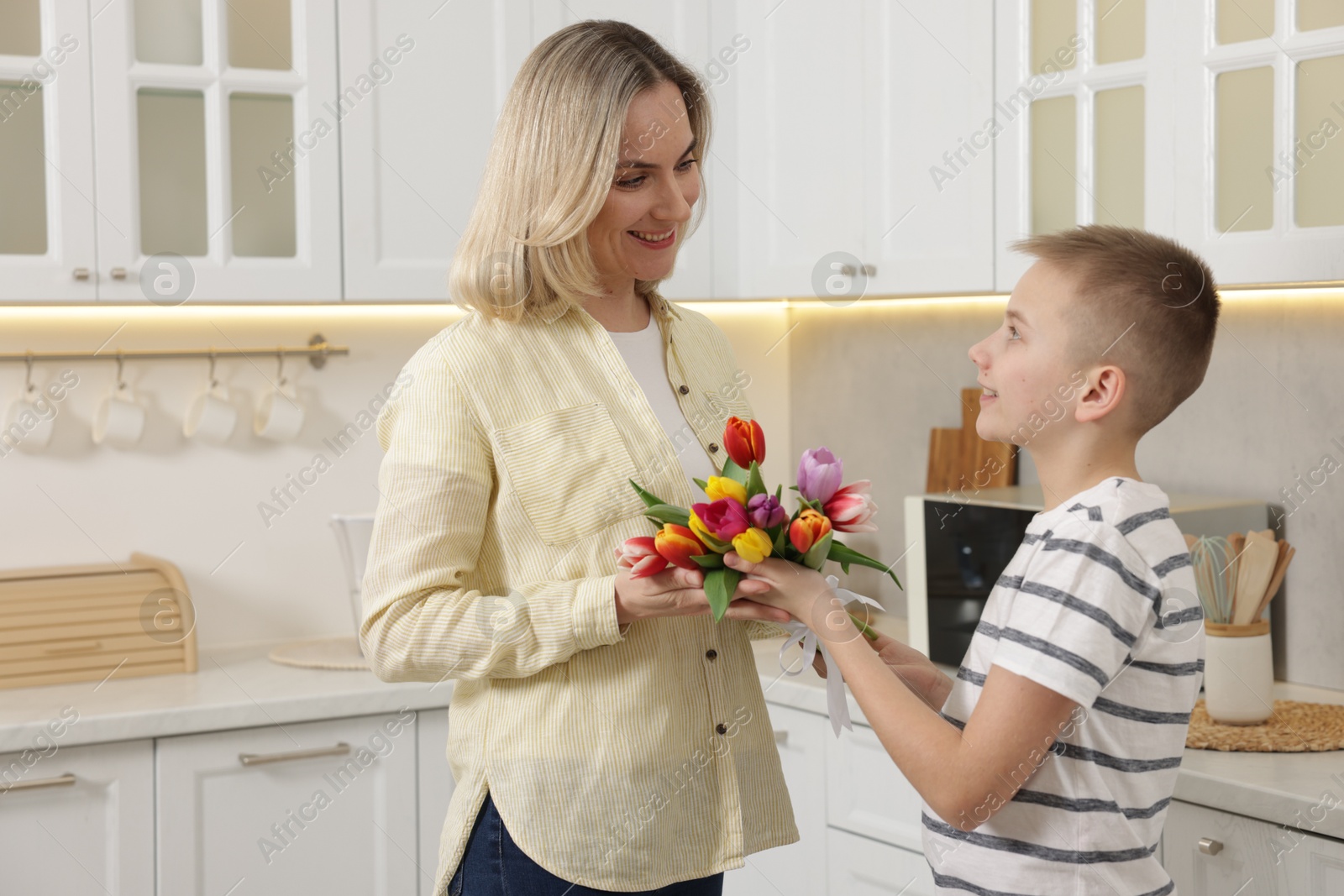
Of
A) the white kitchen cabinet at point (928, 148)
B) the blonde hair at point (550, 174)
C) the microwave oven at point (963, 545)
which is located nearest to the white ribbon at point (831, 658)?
the blonde hair at point (550, 174)

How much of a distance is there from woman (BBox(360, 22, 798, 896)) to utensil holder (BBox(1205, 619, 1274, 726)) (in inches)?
30.4

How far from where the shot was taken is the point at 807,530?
107 centimetres

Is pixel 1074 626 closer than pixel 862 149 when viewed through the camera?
Yes

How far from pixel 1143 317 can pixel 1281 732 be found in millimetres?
879

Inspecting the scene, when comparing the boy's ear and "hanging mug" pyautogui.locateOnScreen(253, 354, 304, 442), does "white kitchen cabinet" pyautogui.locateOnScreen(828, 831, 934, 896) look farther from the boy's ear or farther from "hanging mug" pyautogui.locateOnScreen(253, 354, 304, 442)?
"hanging mug" pyautogui.locateOnScreen(253, 354, 304, 442)

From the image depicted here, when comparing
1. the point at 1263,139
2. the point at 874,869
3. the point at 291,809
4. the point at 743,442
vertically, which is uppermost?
the point at 1263,139

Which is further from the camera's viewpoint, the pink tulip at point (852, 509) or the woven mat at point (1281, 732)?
the woven mat at point (1281, 732)

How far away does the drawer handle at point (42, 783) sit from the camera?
6.02ft

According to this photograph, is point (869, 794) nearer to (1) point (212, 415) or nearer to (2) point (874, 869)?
(2) point (874, 869)

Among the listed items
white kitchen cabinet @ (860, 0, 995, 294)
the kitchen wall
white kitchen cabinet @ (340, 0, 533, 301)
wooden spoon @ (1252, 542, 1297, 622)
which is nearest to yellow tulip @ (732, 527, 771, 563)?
wooden spoon @ (1252, 542, 1297, 622)

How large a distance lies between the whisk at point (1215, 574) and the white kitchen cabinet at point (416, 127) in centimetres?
134

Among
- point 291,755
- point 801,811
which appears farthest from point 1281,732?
point 291,755

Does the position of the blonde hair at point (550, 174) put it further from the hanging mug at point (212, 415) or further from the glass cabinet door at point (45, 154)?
the hanging mug at point (212, 415)

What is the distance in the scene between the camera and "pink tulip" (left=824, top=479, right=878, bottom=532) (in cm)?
111
